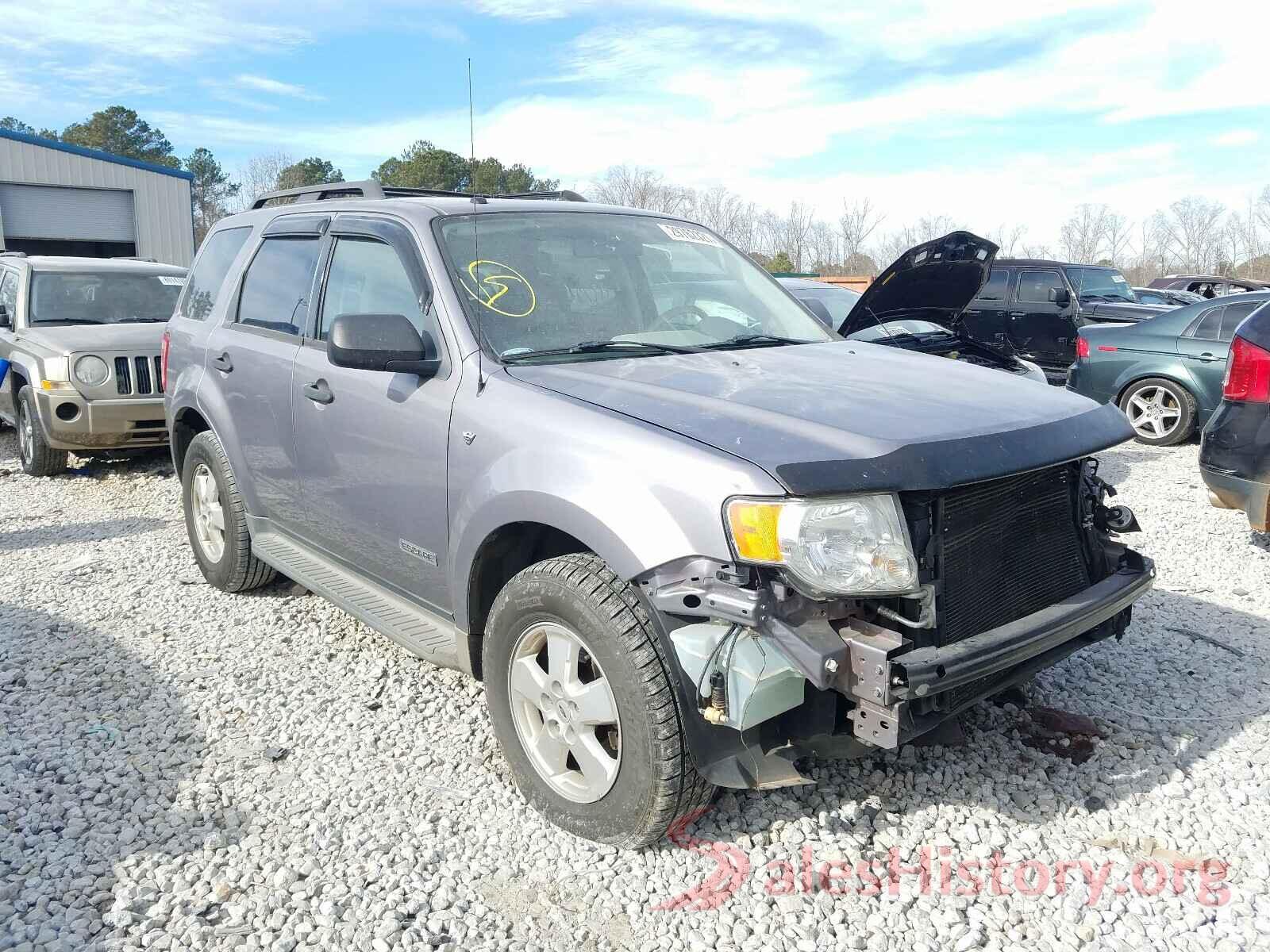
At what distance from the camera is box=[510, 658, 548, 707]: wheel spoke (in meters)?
2.93

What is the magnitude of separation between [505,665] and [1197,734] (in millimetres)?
2534

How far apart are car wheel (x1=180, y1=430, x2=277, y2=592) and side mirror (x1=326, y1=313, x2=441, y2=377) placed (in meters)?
1.87

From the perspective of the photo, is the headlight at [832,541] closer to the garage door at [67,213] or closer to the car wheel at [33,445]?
the car wheel at [33,445]

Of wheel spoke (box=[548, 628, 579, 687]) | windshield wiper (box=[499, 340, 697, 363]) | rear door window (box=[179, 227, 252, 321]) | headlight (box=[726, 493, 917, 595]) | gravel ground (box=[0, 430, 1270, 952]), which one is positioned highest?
rear door window (box=[179, 227, 252, 321])

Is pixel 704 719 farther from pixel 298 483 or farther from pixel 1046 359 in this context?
pixel 1046 359

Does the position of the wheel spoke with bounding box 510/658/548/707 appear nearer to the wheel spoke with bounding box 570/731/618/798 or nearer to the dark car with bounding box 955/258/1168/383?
the wheel spoke with bounding box 570/731/618/798

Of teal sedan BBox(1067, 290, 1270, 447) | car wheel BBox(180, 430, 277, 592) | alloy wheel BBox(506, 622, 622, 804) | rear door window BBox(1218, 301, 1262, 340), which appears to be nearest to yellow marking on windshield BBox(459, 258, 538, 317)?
alloy wheel BBox(506, 622, 622, 804)

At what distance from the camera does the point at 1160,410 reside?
9406 millimetres

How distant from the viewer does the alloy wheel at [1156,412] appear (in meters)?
9.34

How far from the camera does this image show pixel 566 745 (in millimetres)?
2928

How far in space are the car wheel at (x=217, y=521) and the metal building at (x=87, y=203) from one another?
25.2m

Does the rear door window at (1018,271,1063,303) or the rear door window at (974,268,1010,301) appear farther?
the rear door window at (974,268,1010,301)

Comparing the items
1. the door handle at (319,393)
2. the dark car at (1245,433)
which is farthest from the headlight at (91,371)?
the dark car at (1245,433)

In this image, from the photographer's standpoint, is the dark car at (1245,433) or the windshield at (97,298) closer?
the dark car at (1245,433)
